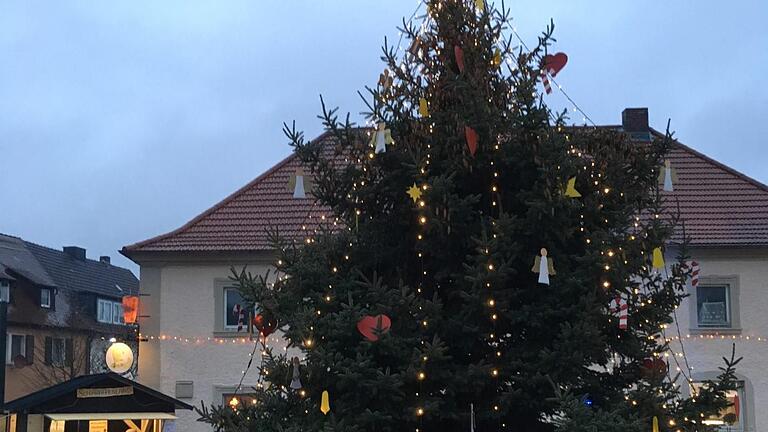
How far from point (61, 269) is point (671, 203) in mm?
32624

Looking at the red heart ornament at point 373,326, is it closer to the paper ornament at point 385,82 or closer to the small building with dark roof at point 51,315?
the paper ornament at point 385,82

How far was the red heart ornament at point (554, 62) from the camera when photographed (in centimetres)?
894

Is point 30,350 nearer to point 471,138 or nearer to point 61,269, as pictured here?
point 61,269

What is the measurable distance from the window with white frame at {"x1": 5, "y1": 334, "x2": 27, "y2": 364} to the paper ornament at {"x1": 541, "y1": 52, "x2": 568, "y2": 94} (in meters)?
33.7

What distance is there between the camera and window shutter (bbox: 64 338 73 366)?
4019cm

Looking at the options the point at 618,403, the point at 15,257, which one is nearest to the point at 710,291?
the point at 618,403

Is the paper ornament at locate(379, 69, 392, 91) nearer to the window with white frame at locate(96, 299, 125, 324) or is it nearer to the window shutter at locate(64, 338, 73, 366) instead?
the window shutter at locate(64, 338, 73, 366)

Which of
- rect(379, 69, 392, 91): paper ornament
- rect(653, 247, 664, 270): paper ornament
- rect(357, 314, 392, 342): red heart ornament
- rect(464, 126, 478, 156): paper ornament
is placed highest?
rect(379, 69, 392, 91): paper ornament

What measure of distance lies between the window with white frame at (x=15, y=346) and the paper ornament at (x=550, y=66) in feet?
111

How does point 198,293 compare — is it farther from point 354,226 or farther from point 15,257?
point 15,257

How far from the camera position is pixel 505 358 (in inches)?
335

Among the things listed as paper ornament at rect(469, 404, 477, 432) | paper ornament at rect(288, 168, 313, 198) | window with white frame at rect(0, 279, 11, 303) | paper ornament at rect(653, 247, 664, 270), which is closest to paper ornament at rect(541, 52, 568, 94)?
paper ornament at rect(653, 247, 664, 270)

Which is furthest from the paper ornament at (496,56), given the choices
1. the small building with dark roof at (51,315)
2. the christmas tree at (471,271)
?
the small building with dark roof at (51,315)

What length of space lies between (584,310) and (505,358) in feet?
2.68
